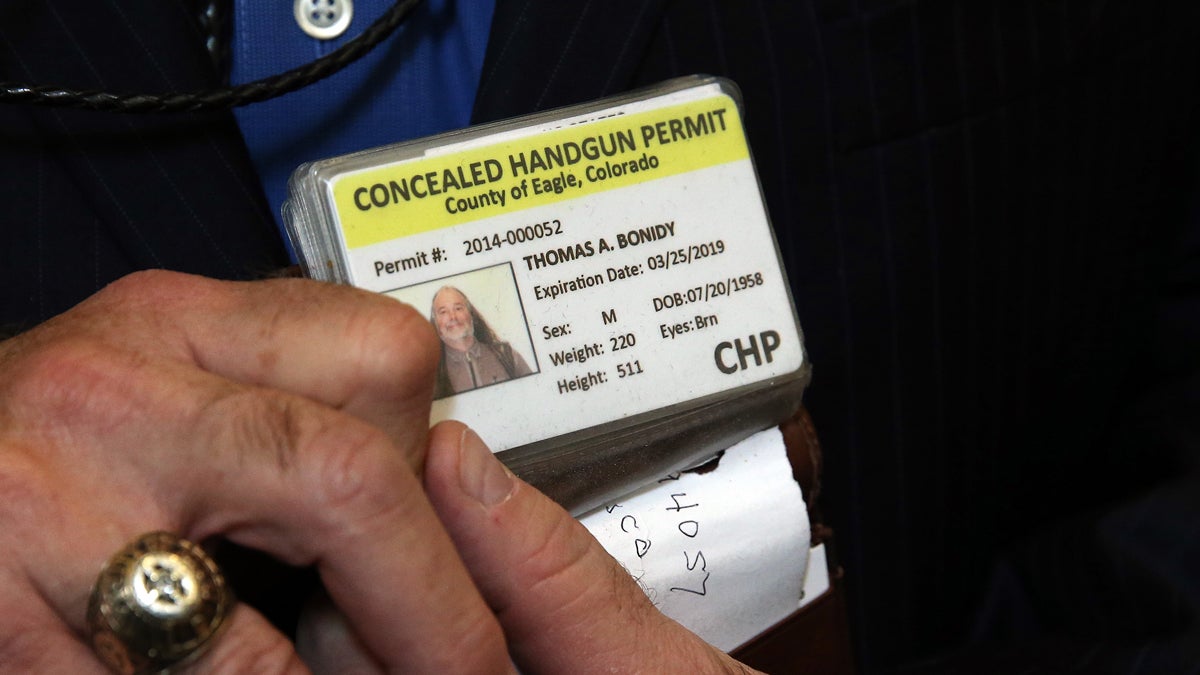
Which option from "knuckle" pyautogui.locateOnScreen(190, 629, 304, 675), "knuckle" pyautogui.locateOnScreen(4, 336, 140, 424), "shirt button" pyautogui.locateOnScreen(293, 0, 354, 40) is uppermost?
"shirt button" pyautogui.locateOnScreen(293, 0, 354, 40)

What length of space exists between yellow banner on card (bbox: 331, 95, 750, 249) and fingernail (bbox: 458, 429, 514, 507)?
104 millimetres

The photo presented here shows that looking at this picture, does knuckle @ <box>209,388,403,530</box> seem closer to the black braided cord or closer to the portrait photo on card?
the portrait photo on card

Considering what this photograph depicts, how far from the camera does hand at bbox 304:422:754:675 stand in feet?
1.19

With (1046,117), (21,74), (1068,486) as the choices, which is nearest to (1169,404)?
(1068,486)

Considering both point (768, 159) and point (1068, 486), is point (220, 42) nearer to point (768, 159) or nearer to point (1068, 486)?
point (768, 159)

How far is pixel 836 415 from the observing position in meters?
0.71

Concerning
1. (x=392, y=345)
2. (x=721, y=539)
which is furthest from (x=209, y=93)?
(x=721, y=539)

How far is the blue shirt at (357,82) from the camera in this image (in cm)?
56

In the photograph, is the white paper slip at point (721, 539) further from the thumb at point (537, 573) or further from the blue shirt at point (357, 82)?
the blue shirt at point (357, 82)

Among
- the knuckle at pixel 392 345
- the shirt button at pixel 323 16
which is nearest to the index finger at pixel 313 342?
the knuckle at pixel 392 345

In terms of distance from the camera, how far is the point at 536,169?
1.42 feet

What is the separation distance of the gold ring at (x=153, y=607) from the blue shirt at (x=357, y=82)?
32 cm

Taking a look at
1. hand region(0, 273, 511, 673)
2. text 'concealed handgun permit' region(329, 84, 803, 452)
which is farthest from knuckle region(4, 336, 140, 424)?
text 'concealed handgun permit' region(329, 84, 803, 452)

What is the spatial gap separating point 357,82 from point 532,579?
358 millimetres
